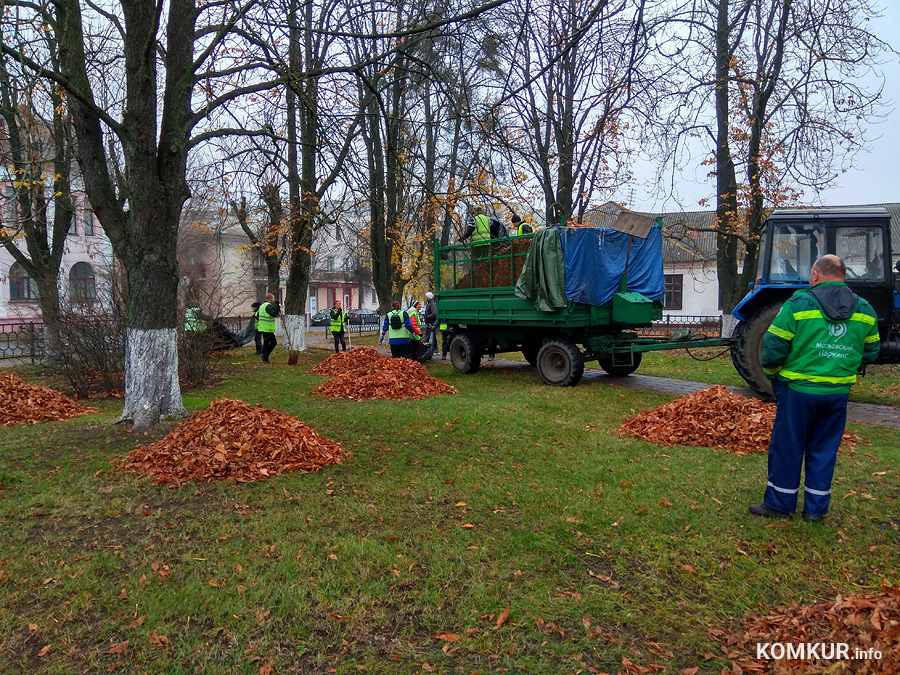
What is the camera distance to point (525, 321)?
1177cm

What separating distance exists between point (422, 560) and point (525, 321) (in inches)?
327

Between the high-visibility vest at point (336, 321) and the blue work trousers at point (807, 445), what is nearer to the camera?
the blue work trousers at point (807, 445)

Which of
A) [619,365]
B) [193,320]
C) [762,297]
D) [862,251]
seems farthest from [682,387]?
[193,320]

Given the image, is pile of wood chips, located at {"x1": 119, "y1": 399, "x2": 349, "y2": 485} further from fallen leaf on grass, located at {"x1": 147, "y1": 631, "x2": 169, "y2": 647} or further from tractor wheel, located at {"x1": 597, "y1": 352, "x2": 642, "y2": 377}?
tractor wheel, located at {"x1": 597, "y1": 352, "x2": 642, "y2": 377}

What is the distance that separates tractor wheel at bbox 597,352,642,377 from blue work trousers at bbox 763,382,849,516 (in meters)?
7.67

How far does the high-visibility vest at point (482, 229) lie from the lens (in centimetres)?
1266

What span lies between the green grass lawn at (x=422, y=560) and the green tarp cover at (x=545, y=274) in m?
4.73

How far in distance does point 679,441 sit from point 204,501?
16.5 feet

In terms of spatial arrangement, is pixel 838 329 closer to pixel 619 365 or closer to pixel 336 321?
pixel 619 365

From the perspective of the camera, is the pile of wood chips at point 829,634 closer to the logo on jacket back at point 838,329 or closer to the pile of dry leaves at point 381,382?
the logo on jacket back at point 838,329

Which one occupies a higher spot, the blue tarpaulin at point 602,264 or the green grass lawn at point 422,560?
the blue tarpaulin at point 602,264

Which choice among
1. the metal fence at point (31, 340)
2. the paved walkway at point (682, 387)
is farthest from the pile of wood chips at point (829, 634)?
the metal fence at point (31, 340)

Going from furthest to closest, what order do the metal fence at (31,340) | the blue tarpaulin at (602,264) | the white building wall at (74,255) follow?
1. the white building wall at (74,255)
2. the metal fence at (31,340)
3. the blue tarpaulin at (602,264)

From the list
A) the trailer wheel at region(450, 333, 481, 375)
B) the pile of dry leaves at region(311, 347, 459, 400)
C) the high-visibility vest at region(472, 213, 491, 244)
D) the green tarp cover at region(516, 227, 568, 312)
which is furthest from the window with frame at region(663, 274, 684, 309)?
the pile of dry leaves at region(311, 347, 459, 400)
